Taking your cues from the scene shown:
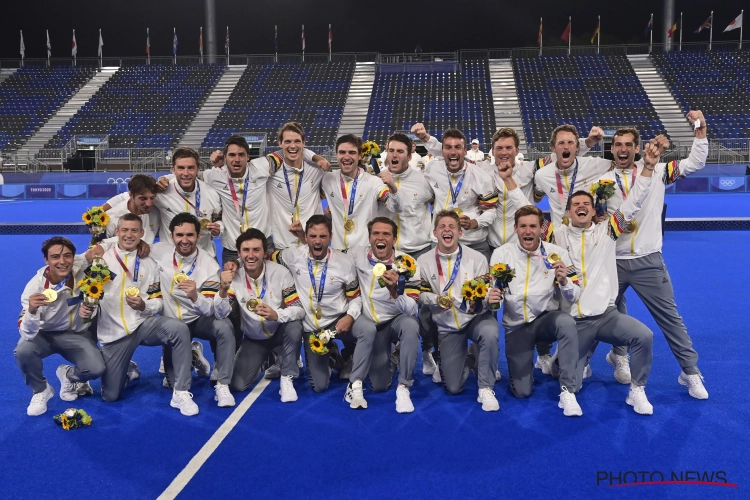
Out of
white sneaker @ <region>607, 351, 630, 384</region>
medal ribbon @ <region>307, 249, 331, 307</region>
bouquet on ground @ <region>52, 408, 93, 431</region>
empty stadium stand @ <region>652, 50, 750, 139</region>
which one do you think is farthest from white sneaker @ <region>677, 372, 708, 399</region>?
empty stadium stand @ <region>652, 50, 750, 139</region>

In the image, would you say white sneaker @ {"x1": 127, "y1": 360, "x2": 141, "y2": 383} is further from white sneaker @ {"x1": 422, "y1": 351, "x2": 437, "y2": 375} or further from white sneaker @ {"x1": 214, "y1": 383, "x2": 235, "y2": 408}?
white sneaker @ {"x1": 422, "y1": 351, "x2": 437, "y2": 375}

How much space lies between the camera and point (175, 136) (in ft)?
112

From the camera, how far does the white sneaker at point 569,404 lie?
16.1 feet

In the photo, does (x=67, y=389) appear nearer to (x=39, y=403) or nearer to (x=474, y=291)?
(x=39, y=403)

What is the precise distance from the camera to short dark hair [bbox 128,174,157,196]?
19.1ft

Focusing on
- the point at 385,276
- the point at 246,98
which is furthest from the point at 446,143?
the point at 246,98

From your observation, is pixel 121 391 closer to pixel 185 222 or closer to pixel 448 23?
pixel 185 222

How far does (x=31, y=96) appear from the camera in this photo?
39.0m

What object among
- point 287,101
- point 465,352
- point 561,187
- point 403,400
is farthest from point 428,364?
point 287,101

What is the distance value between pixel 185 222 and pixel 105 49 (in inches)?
1803

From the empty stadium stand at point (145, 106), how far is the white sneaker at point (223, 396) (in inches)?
1178

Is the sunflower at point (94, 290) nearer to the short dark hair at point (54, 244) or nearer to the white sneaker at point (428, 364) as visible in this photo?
the short dark hair at point (54, 244)

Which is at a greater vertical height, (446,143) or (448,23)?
(448,23)

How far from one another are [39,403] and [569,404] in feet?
13.3
